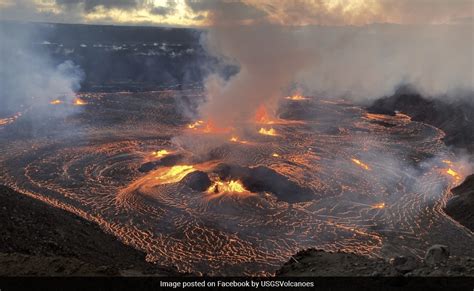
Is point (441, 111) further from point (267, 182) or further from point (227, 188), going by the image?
point (227, 188)

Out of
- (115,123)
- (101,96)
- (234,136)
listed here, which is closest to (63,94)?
(101,96)

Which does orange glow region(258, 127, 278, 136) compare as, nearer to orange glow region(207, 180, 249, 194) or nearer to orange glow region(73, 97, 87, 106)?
orange glow region(207, 180, 249, 194)

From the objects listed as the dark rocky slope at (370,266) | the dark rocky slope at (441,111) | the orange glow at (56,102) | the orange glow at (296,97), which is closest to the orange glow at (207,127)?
the dark rocky slope at (441,111)

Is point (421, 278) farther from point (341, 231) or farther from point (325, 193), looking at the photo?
point (325, 193)

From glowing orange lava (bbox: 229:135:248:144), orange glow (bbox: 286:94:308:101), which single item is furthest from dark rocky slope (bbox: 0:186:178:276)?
orange glow (bbox: 286:94:308:101)

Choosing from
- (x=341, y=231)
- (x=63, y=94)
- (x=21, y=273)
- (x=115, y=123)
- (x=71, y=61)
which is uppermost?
(x=71, y=61)

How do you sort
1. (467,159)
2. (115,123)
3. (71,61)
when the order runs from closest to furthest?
1. (467,159)
2. (115,123)
3. (71,61)

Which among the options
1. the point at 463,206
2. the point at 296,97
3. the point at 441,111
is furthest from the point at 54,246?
the point at 296,97
